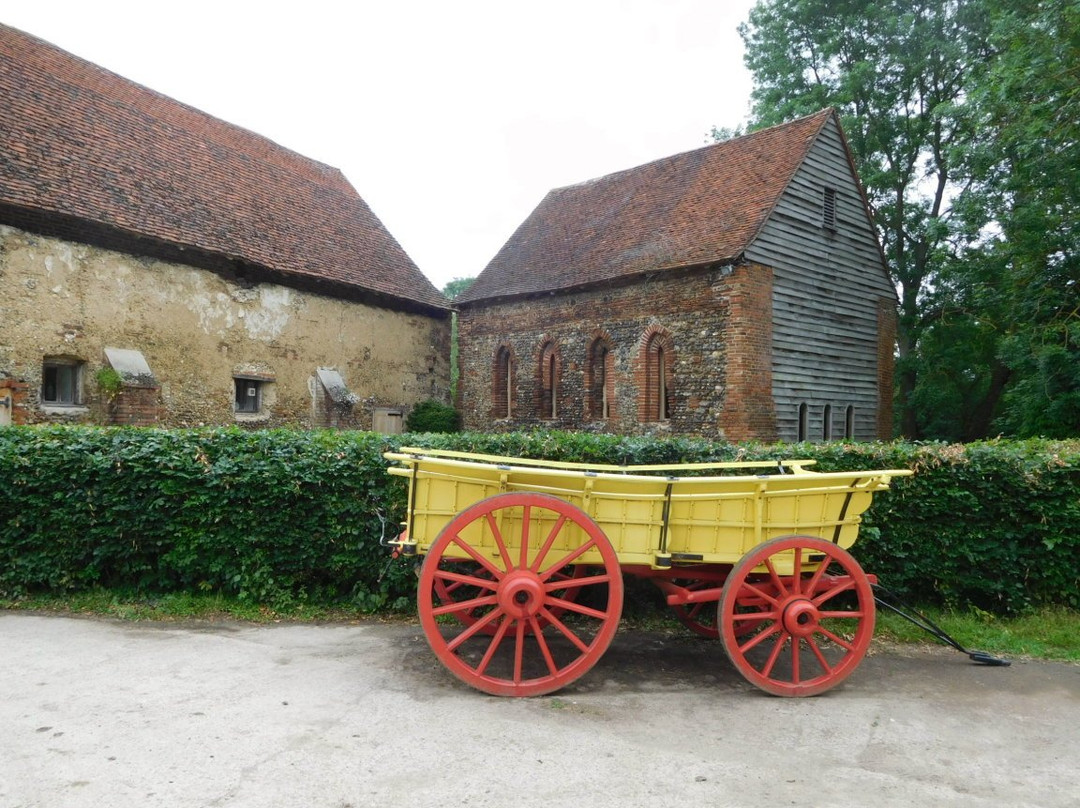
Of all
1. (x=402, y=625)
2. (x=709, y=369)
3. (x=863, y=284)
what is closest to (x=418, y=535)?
(x=402, y=625)

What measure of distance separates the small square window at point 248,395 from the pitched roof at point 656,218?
7.56 meters

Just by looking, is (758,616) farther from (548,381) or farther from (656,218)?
(548,381)

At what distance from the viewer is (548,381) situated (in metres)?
20.1

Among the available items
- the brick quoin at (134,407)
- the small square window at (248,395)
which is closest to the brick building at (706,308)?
the small square window at (248,395)

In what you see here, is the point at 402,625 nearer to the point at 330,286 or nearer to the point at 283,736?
the point at 283,736

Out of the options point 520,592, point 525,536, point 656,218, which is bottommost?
point 520,592

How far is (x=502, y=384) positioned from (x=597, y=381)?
3.62 meters

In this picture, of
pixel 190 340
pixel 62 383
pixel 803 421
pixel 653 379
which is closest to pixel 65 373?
pixel 62 383

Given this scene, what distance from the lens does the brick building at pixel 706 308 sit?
16.1 metres

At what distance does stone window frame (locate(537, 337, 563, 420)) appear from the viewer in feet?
65.0

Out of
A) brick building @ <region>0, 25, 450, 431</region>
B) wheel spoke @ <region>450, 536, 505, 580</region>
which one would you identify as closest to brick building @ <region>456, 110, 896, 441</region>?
brick building @ <region>0, 25, 450, 431</region>

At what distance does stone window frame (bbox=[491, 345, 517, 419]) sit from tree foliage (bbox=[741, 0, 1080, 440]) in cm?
1216

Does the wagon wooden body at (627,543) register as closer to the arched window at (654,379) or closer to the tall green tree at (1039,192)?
the tall green tree at (1039,192)

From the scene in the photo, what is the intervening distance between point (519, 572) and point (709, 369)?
12511 millimetres
